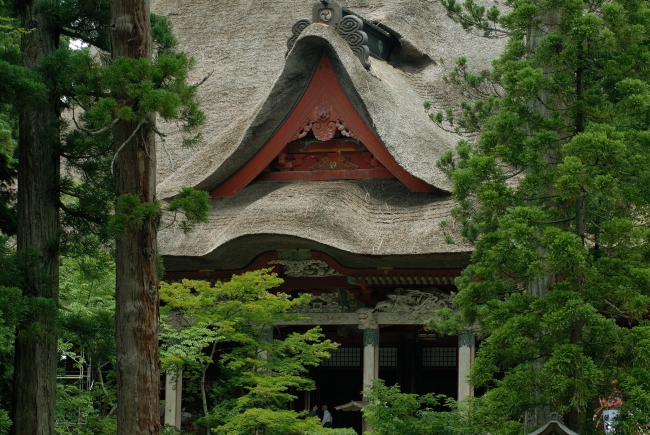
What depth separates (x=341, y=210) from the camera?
49.5ft

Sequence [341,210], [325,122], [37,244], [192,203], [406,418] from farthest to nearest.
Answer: [325,122] → [341,210] → [406,418] → [37,244] → [192,203]

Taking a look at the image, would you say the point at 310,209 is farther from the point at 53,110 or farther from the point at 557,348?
the point at 557,348

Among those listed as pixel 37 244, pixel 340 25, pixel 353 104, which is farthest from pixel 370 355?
pixel 37 244

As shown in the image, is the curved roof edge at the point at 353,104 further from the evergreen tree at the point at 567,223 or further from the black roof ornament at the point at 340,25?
the evergreen tree at the point at 567,223

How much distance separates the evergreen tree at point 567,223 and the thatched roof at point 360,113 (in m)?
4.00

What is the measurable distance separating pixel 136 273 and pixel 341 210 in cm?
662

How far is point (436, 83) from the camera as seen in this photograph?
62.5 feet

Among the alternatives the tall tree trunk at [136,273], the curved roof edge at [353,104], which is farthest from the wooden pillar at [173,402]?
the tall tree trunk at [136,273]

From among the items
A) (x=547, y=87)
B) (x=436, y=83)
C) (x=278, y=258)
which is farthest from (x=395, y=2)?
(x=547, y=87)

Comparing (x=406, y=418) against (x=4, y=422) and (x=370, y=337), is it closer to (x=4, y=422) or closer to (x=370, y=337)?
(x=370, y=337)

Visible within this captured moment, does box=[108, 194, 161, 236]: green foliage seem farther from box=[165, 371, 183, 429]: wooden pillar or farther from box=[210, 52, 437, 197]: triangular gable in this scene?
box=[210, 52, 437, 197]: triangular gable

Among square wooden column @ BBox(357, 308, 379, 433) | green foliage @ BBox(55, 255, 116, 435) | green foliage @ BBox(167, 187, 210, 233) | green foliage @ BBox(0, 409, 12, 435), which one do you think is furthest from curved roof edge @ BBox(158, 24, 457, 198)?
green foliage @ BBox(0, 409, 12, 435)

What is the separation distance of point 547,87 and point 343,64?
598cm

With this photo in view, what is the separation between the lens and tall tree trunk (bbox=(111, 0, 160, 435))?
8578 mm
